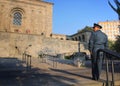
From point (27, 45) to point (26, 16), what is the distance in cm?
1225

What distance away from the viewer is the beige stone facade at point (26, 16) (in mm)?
47438

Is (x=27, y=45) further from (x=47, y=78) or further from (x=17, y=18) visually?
(x=47, y=78)

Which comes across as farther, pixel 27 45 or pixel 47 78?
pixel 27 45

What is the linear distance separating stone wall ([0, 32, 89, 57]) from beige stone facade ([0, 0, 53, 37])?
7298 millimetres

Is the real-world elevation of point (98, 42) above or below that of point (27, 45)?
below

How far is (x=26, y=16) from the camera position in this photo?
50.2 meters

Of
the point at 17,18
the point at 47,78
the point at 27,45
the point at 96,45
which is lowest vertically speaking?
the point at 47,78

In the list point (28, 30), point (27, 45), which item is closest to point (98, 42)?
point (27, 45)

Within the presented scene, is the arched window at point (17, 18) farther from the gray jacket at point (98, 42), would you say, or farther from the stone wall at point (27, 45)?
the gray jacket at point (98, 42)

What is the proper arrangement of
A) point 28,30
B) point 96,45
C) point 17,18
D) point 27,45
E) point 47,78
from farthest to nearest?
1. point 17,18
2. point 28,30
3. point 27,45
4. point 47,78
5. point 96,45

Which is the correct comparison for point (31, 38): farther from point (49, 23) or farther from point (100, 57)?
point (100, 57)

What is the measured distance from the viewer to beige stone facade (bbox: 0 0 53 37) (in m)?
47.4

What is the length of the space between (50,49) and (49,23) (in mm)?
11327

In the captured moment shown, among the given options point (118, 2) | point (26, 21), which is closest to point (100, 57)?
point (118, 2)
